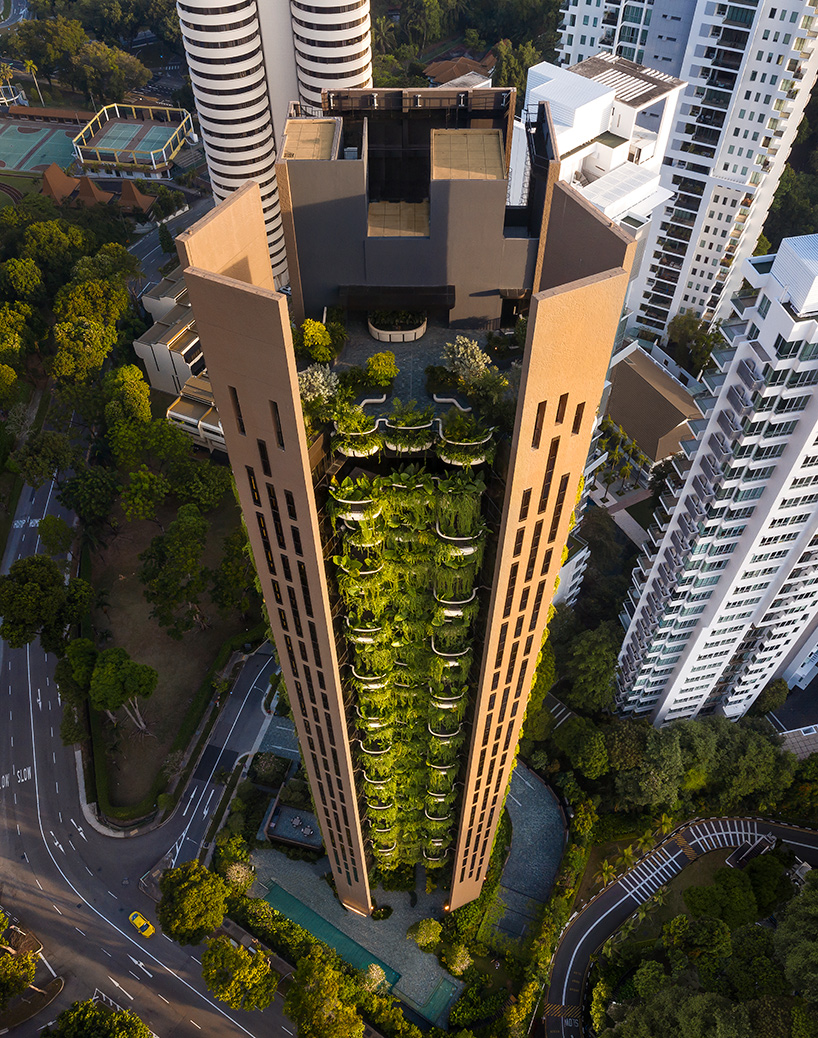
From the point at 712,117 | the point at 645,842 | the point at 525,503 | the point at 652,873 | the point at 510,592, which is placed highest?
the point at 525,503

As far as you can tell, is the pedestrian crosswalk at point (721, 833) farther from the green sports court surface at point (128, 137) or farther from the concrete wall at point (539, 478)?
the green sports court surface at point (128, 137)

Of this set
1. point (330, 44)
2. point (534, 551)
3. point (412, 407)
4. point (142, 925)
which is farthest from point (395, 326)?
point (330, 44)

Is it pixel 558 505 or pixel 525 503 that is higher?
pixel 525 503

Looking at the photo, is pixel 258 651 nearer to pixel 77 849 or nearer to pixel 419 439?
pixel 77 849

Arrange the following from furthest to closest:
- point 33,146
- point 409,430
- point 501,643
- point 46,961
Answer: point 33,146, point 46,961, point 501,643, point 409,430

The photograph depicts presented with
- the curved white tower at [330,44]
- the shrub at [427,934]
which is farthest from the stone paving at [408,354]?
the curved white tower at [330,44]

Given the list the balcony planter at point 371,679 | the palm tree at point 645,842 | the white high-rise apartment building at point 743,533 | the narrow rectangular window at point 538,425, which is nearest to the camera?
the narrow rectangular window at point 538,425

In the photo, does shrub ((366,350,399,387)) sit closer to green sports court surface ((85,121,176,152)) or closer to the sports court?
green sports court surface ((85,121,176,152))

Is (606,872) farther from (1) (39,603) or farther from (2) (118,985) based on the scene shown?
(1) (39,603)
